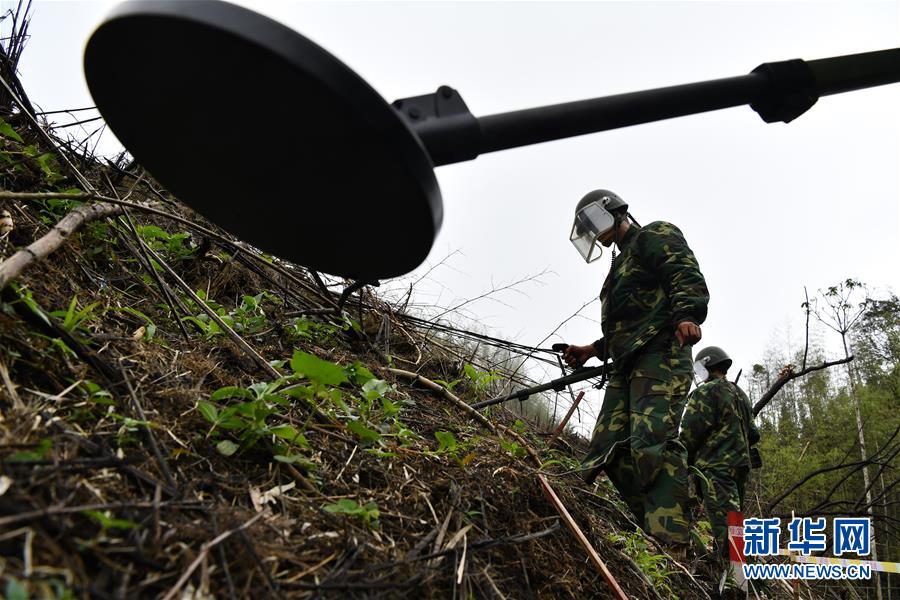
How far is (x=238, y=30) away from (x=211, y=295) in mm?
2709

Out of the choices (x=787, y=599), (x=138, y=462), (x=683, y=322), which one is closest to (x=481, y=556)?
(x=138, y=462)

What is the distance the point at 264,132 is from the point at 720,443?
19.1ft

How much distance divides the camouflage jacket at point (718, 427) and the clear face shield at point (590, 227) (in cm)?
241

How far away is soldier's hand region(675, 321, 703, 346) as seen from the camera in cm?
346

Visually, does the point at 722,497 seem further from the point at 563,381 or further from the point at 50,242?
the point at 50,242

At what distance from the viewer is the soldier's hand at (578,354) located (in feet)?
14.0

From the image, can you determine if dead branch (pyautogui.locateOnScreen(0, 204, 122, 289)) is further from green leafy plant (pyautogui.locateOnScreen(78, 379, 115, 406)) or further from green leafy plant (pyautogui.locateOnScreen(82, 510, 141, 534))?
green leafy plant (pyautogui.locateOnScreen(82, 510, 141, 534))

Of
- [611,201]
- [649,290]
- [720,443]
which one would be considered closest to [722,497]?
[720,443]

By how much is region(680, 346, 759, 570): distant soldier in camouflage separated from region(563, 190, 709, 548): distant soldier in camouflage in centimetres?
199

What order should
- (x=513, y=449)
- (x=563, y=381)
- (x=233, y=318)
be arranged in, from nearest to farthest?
(x=513, y=449)
(x=233, y=318)
(x=563, y=381)

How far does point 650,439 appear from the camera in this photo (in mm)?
3518

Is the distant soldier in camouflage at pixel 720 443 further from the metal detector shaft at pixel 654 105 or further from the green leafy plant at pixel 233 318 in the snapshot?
the metal detector shaft at pixel 654 105

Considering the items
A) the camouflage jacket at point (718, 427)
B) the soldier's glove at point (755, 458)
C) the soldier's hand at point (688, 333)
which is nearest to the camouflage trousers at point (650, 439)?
the soldier's hand at point (688, 333)

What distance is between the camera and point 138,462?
4.50 ft
